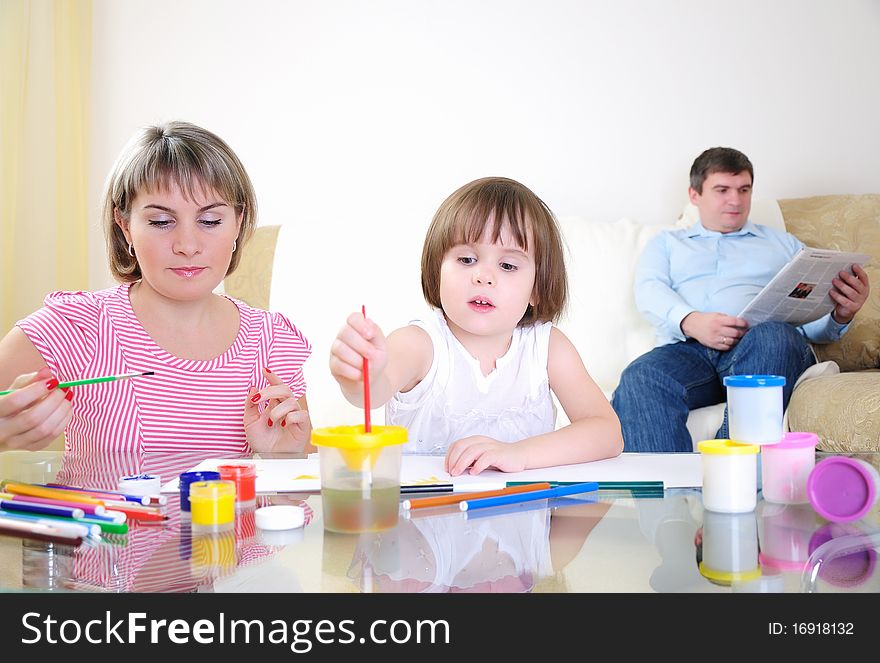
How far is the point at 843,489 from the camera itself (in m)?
0.81

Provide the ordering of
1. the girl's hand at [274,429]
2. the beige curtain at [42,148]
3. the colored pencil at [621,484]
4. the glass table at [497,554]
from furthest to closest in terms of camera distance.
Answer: the beige curtain at [42,148] → the girl's hand at [274,429] → the colored pencil at [621,484] → the glass table at [497,554]

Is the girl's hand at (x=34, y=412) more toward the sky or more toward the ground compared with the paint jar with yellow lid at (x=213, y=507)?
more toward the sky

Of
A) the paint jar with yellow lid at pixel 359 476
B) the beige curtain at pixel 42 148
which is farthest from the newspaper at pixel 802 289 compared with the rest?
the beige curtain at pixel 42 148

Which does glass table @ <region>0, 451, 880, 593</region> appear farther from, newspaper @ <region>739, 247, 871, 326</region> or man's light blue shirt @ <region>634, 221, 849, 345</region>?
man's light blue shirt @ <region>634, 221, 849, 345</region>

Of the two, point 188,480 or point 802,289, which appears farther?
point 802,289

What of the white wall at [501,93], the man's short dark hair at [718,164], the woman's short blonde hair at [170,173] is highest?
the white wall at [501,93]

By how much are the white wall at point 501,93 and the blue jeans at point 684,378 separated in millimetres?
817

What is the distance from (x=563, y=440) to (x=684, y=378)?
1398 millimetres

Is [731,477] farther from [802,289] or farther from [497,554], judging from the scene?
[802,289]

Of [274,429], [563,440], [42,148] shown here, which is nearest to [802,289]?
[563,440]

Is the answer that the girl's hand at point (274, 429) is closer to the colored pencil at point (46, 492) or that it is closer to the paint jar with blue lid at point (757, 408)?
the colored pencil at point (46, 492)

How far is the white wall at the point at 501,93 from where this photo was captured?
312cm
